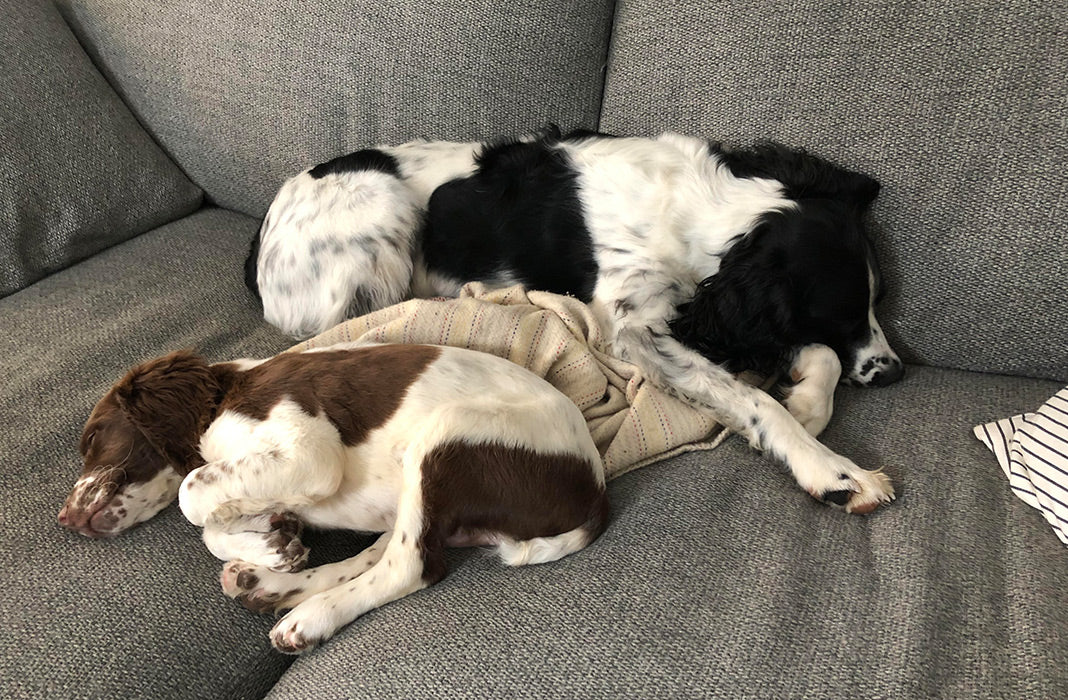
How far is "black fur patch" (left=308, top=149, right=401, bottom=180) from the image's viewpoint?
7.80 feet

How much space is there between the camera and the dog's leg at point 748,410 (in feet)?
5.16

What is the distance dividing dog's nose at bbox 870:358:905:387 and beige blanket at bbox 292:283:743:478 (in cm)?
44

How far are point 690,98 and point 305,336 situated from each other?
1328mm

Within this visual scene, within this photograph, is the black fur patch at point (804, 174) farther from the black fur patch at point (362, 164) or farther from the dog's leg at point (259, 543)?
the dog's leg at point (259, 543)

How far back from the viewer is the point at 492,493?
144 cm

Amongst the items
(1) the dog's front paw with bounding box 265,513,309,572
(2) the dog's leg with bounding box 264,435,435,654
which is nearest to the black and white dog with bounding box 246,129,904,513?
(2) the dog's leg with bounding box 264,435,435,654

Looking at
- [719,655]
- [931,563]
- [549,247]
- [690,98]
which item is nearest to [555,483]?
[719,655]

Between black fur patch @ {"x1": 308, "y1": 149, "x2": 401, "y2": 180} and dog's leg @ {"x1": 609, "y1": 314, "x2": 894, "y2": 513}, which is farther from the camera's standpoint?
black fur patch @ {"x1": 308, "y1": 149, "x2": 401, "y2": 180}

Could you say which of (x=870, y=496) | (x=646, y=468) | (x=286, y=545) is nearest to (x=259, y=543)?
(x=286, y=545)

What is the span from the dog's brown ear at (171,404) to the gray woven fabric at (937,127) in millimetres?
1542

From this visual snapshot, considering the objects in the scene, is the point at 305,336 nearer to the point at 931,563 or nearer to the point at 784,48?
the point at 784,48

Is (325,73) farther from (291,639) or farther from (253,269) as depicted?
(291,639)

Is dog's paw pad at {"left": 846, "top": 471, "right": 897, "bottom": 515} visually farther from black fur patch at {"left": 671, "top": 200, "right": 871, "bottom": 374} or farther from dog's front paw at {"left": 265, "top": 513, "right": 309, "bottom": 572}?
dog's front paw at {"left": 265, "top": 513, "right": 309, "bottom": 572}

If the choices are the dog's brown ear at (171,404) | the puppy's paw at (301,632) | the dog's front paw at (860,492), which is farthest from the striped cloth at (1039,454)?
the dog's brown ear at (171,404)
